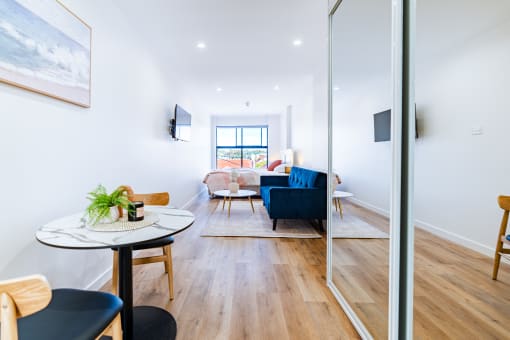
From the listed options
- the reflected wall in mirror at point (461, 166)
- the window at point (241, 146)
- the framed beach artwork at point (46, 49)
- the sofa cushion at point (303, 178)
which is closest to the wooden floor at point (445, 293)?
the reflected wall in mirror at point (461, 166)

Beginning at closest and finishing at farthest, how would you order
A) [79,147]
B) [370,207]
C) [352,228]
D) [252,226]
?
1. [370,207]
2. [79,147]
3. [352,228]
4. [252,226]

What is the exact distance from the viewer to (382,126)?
136cm

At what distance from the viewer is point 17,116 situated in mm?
1283

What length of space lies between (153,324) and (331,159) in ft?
5.57

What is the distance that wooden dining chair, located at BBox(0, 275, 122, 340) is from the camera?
0.56 metres

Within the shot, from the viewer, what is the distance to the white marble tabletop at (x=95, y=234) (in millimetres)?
958

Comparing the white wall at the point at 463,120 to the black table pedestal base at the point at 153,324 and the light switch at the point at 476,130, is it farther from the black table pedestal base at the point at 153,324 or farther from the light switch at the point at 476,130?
the black table pedestal base at the point at 153,324

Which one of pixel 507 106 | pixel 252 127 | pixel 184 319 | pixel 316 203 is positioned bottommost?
pixel 184 319

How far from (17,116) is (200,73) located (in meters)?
3.60

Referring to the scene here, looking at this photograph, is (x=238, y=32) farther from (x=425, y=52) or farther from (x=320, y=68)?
(x=425, y=52)

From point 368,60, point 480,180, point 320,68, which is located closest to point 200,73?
point 320,68

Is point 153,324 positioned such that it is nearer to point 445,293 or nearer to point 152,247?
point 152,247

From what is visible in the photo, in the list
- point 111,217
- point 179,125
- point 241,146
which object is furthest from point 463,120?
point 241,146

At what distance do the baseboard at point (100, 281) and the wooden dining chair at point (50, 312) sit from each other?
3.48 feet
